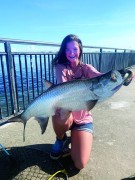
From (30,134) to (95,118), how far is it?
4.76 feet

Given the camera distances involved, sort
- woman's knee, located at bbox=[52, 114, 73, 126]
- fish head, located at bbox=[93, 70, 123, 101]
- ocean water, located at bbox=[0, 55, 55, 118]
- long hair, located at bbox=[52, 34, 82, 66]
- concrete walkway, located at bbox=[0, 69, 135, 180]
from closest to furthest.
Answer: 1. fish head, located at bbox=[93, 70, 123, 101]
2. concrete walkway, located at bbox=[0, 69, 135, 180]
3. woman's knee, located at bbox=[52, 114, 73, 126]
4. long hair, located at bbox=[52, 34, 82, 66]
5. ocean water, located at bbox=[0, 55, 55, 118]

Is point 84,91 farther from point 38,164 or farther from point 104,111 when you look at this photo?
point 104,111

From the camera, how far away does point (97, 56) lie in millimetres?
9539

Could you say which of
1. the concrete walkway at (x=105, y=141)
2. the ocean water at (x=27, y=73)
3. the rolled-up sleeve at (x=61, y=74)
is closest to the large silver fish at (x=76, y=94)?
the rolled-up sleeve at (x=61, y=74)

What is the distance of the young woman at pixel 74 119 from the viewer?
326 cm

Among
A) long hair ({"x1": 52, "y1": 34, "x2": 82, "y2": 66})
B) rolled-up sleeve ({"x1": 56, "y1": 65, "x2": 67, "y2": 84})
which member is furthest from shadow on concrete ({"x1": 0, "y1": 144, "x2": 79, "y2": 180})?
long hair ({"x1": 52, "y1": 34, "x2": 82, "y2": 66})

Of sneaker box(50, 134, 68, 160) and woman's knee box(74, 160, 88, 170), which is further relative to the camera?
sneaker box(50, 134, 68, 160)

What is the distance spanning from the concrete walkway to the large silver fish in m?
0.76

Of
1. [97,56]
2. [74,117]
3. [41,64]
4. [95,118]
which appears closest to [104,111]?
[95,118]

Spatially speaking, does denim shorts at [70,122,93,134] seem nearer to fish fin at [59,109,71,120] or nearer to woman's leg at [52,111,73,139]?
woman's leg at [52,111,73,139]

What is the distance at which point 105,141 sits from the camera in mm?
4008

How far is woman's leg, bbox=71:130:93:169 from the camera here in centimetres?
316

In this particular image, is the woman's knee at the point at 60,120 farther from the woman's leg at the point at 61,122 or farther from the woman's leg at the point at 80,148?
the woman's leg at the point at 80,148

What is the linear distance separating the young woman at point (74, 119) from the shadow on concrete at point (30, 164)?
108 mm
